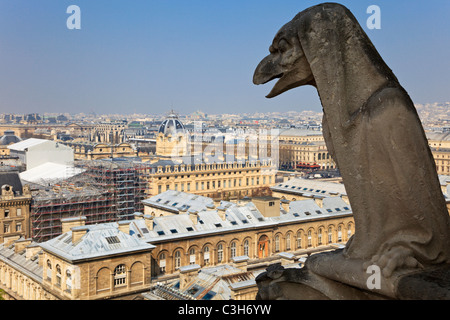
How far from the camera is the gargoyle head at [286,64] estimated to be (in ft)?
19.2

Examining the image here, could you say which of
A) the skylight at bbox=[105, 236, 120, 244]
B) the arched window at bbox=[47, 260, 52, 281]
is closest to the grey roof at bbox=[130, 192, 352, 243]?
the skylight at bbox=[105, 236, 120, 244]

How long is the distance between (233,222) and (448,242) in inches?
1534

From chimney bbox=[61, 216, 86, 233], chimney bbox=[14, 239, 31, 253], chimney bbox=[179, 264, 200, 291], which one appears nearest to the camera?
chimney bbox=[179, 264, 200, 291]

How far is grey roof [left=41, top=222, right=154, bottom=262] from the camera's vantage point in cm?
3266

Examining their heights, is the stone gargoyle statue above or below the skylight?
above

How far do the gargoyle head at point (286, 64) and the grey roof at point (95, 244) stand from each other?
27.9m

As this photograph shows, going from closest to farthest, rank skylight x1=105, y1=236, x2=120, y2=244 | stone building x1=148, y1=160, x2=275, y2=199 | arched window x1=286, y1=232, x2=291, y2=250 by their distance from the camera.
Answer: skylight x1=105, y1=236, x2=120, y2=244 → arched window x1=286, y1=232, x2=291, y2=250 → stone building x1=148, y1=160, x2=275, y2=199

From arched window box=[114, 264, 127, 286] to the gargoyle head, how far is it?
29.1 meters

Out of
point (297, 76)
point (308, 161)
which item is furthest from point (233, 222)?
point (308, 161)

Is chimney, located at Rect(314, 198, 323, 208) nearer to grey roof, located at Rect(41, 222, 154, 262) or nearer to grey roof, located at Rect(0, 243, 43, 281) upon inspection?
grey roof, located at Rect(41, 222, 154, 262)

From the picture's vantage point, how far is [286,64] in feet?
19.6

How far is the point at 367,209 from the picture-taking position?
17.8 ft

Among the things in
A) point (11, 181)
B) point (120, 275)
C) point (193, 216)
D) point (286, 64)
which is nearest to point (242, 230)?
point (193, 216)

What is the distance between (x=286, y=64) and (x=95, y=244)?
29.5m
